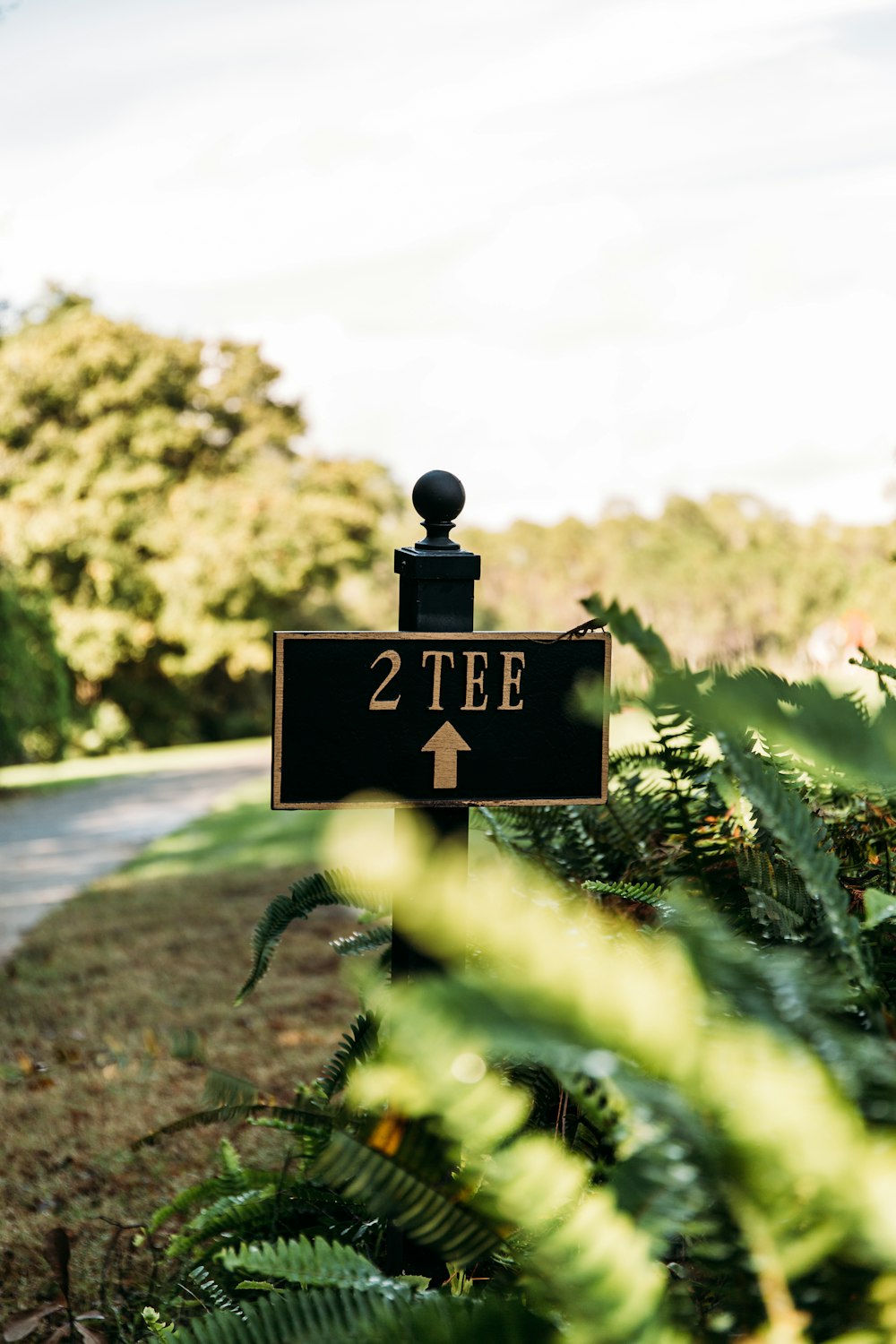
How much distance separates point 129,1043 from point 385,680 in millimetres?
3016

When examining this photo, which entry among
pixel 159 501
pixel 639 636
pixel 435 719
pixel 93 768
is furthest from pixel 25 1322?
pixel 159 501

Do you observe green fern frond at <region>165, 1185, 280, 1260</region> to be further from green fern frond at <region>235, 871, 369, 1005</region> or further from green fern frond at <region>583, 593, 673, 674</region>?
green fern frond at <region>583, 593, 673, 674</region>

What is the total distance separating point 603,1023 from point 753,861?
982mm

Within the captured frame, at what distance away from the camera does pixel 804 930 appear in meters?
1.72

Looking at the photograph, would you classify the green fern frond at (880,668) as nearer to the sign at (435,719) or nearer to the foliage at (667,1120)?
the foliage at (667,1120)

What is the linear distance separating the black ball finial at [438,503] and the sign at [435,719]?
23cm

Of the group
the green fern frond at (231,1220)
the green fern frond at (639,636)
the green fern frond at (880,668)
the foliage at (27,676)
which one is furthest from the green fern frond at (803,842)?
the foliage at (27,676)

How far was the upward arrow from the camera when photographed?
84.6 inches

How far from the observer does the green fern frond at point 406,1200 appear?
1.14 metres

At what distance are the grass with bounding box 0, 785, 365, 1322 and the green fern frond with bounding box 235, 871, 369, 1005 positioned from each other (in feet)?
0.69

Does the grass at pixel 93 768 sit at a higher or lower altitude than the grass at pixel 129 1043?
lower

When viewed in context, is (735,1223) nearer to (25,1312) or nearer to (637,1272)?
(637,1272)

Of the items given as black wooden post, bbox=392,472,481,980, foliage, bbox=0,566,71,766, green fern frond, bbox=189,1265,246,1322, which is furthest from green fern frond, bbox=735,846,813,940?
foliage, bbox=0,566,71,766

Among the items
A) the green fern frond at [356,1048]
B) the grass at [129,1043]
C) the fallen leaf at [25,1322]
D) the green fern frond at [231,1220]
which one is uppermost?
the green fern frond at [356,1048]
